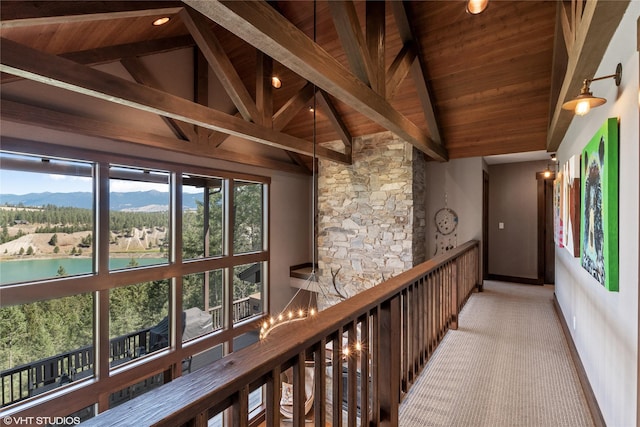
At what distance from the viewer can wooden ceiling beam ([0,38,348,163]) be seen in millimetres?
2211

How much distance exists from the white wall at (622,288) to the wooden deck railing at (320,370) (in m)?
1.12

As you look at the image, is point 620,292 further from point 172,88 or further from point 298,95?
point 172,88

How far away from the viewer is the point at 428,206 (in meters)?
6.29

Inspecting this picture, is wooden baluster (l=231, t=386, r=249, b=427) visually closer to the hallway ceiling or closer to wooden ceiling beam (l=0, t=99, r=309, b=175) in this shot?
the hallway ceiling

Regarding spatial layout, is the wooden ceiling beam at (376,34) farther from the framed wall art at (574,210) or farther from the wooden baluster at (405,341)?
the wooden baluster at (405,341)

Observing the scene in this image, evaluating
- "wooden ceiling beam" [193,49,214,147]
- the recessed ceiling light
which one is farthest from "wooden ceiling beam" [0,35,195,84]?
the recessed ceiling light

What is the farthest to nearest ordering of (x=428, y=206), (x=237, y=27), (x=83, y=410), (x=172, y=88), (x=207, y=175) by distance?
(x=428, y=206), (x=207, y=175), (x=172, y=88), (x=83, y=410), (x=237, y=27)

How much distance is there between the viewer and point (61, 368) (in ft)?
12.6

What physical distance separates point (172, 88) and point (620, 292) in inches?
229

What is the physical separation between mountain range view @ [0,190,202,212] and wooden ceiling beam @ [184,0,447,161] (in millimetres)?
3514

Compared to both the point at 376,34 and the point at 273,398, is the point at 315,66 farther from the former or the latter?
the point at 273,398

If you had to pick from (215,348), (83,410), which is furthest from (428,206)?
(83,410)

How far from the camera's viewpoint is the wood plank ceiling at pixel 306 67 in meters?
2.41

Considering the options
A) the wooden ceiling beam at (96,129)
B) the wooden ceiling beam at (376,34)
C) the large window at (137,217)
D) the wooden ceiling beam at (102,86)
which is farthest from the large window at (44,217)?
the wooden ceiling beam at (376,34)
